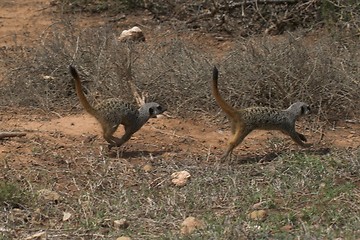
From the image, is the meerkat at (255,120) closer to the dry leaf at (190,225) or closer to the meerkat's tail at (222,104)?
the meerkat's tail at (222,104)

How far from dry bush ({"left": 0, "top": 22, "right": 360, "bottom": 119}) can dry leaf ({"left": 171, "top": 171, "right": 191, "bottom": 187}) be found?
5.36 feet

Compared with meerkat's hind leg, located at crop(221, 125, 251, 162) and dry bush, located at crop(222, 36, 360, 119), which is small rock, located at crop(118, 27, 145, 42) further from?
meerkat's hind leg, located at crop(221, 125, 251, 162)

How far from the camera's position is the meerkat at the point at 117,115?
19.4 ft

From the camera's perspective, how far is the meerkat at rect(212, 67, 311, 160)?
18.8ft

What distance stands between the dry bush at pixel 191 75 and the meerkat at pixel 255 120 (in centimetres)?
79

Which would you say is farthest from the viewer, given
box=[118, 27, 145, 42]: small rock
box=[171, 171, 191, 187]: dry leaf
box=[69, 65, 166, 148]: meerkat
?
box=[118, 27, 145, 42]: small rock

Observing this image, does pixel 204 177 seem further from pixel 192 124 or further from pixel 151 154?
pixel 192 124

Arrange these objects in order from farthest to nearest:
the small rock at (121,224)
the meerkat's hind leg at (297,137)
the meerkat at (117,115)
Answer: the meerkat's hind leg at (297,137) → the meerkat at (117,115) → the small rock at (121,224)

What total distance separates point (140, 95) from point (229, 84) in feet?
2.73

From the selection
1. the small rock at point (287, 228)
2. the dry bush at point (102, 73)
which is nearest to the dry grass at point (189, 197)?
the small rock at point (287, 228)

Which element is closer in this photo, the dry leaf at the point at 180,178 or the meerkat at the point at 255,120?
the dry leaf at the point at 180,178

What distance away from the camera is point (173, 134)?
650 centimetres

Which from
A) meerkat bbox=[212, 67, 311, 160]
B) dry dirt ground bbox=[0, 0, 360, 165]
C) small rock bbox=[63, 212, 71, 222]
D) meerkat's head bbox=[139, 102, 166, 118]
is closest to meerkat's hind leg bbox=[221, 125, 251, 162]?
meerkat bbox=[212, 67, 311, 160]

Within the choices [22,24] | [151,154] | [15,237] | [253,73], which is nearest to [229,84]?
[253,73]
